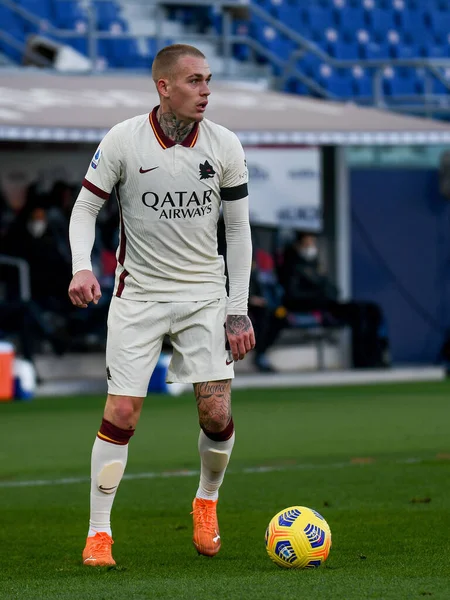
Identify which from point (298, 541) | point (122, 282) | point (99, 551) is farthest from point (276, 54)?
point (298, 541)

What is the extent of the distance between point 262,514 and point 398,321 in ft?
44.7

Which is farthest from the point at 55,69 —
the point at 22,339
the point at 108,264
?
→ the point at 22,339

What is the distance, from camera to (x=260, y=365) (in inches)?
709

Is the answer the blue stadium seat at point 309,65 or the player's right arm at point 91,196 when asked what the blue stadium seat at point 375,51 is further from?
the player's right arm at point 91,196

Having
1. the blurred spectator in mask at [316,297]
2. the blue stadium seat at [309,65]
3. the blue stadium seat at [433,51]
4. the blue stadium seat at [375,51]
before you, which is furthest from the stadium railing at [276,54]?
the blurred spectator in mask at [316,297]

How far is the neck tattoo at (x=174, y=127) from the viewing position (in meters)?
5.78

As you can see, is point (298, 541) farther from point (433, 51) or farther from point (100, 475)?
point (433, 51)

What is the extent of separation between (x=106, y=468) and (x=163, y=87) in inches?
64.0

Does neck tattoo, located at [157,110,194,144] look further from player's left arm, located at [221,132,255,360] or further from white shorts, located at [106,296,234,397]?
white shorts, located at [106,296,234,397]

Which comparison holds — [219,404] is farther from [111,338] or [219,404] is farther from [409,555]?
[409,555]

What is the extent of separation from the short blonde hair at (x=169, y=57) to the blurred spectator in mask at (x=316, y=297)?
40.6ft

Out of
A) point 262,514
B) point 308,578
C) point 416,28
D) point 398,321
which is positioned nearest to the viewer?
point 308,578

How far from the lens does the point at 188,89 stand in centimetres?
573

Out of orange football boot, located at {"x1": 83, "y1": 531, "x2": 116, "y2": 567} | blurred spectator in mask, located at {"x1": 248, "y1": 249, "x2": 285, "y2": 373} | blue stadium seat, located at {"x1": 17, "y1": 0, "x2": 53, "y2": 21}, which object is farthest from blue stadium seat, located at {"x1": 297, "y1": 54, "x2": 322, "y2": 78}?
orange football boot, located at {"x1": 83, "y1": 531, "x2": 116, "y2": 567}
